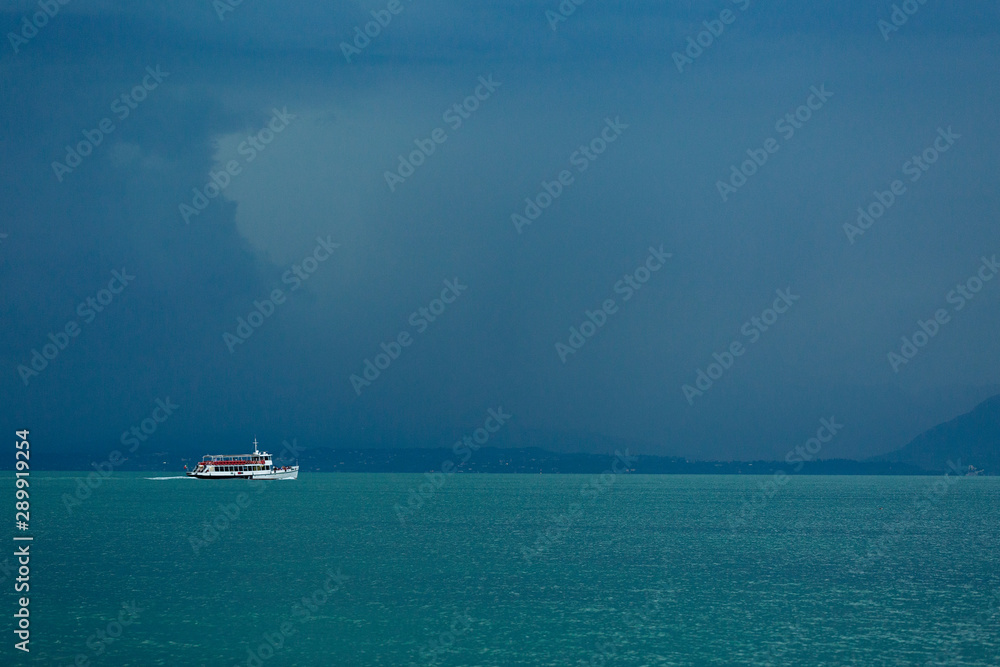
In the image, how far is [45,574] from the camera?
6806cm

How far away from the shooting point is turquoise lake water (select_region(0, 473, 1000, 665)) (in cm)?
4569

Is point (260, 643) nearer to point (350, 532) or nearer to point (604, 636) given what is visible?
point (604, 636)

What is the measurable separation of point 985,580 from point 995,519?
85.3 metres

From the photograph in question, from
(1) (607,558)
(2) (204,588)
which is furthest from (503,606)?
(1) (607,558)

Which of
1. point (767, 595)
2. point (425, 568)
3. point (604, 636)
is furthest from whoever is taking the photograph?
point (425, 568)

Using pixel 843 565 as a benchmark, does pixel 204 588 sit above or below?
above

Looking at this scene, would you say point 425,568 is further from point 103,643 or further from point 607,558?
point 103,643

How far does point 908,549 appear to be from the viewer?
93.8 meters

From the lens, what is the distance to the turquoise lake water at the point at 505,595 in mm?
45688

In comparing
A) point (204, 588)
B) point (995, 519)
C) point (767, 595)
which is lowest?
point (995, 519)

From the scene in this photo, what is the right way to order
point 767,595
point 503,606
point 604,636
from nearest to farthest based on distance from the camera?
point 604,636, point 503,606, point 767,595

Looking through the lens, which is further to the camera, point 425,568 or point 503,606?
point 425,568

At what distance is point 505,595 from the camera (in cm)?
6097

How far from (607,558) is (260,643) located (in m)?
40.3
